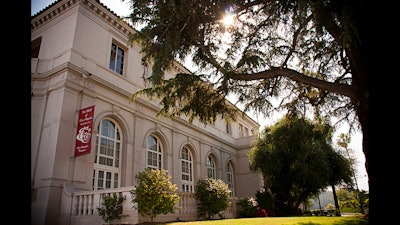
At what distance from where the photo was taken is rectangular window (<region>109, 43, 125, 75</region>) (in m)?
15.4

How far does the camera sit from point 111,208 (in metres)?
9.09

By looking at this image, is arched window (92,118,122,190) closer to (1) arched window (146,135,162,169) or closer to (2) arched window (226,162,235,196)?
(1) arched window (146,135,162,169)

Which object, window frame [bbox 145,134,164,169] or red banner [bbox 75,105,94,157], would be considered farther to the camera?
window frame [bbox 145,134,164,169]

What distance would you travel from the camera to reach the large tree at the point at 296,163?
17375mm

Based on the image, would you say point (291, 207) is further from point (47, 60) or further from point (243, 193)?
point (47, 60)

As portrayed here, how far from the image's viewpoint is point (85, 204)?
10141 millimetres

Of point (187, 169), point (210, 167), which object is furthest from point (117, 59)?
point (210, 167)

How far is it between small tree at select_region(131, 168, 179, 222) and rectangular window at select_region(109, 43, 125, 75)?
8151 millimetres

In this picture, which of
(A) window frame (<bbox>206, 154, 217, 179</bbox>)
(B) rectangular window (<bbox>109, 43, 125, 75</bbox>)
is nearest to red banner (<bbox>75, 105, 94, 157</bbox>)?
(B) rectangular window (<bbox>109, 43, 125, 75</bbox>)

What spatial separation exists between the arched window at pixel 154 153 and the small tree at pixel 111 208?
6.46 metres

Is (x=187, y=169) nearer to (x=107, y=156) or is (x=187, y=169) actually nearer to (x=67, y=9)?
(x=107, y=156)

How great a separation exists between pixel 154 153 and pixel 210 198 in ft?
16.7
